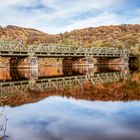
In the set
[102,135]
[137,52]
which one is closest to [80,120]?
[102,135]

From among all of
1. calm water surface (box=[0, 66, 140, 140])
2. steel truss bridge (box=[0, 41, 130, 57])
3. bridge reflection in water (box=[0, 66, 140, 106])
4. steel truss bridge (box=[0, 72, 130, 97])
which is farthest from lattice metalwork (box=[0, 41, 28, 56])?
calm water surface (box=[0, 66, 140, 140])

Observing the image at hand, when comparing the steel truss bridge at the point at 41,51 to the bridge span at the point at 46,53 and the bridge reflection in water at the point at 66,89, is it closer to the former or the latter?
the bridge span at the point at 46,53

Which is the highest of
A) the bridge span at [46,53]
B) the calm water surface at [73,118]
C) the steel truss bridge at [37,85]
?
the bridge span at [46,53]

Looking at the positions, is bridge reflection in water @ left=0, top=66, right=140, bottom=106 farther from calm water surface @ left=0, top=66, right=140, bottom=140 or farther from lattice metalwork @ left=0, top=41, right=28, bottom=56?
lattice metalwork @ left=0, top=41, right=28, bottom=56

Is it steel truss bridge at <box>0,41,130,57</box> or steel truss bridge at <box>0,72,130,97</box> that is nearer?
steel truss bridge at <box>0,72,130,97</box>

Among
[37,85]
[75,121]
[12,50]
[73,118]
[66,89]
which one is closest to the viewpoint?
[75,121]

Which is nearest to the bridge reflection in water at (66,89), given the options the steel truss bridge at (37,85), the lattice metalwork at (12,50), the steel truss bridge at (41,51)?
the steel truss bridge at (37,85)

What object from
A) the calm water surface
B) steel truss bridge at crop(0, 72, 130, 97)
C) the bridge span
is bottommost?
steel truss bridge at crop(0, 72, 130, 97)

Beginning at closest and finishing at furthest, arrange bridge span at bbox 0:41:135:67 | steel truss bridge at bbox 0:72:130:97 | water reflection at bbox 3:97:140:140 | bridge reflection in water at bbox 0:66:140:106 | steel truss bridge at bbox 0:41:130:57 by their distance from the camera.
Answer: water reflection at bbox 3:97:140:140, bridge reflection in water at bbox 0:66:140:106, steel truss bridge at bbox 0:72:130:97, steel truss bridge at bbox 0:41:130:57, bridge span at bbox 0:41:135:67

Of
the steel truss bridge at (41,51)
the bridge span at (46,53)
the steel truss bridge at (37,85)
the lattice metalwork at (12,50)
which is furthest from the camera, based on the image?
the bridge span at (46,53)

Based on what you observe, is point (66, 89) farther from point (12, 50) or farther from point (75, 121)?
point (12, 50)

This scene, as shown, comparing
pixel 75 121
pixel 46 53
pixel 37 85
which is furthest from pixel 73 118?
pixel 46 53

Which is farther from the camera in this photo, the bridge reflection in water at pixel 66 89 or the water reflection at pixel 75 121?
the bridge reflection in water at pixel 66 89

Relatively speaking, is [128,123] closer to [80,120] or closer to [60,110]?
[80,120]
